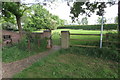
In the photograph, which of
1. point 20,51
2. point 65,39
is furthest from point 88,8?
point 20,51

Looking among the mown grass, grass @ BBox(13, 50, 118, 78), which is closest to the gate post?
the mown grass

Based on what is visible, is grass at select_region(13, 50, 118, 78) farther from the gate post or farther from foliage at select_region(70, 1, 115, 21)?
foliage at select_region(70, 1, 115, 21)

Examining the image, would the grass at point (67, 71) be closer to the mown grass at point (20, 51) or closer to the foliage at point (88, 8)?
the mown grass at point (20, 51)

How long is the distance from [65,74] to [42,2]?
660 centimetres

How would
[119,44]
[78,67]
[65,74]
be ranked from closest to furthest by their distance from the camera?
[65,74] < [78,67] < [119,44]

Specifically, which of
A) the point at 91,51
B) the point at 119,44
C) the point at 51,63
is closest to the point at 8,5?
the point at 51,63

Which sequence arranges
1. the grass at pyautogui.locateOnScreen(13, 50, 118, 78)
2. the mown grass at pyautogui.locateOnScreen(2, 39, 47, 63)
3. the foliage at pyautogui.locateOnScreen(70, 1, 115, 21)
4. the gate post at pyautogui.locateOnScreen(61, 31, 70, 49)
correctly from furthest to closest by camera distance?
the foliage at pyautogui.locateOnScreen(70, 1, 115, 21) → the gate post at pyautogui.locateOnScreen(61, 31, 70, 49) → the mown grass at pyautogui.locateOnScreen(2, 39, 47, 63) → the grass at pyautogui.locateOnScreen(13, 50, 118, 78)

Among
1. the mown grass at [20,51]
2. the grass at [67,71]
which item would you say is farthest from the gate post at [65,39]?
the grass at [67,71]

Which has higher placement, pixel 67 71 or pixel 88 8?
pixel 88 8

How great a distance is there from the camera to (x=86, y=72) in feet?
9.97

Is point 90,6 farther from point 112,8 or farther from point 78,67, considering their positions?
point 78,67

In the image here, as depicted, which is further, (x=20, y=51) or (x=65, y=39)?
(x=65, y=39)

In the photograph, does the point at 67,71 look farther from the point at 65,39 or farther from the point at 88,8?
the point at 88,8

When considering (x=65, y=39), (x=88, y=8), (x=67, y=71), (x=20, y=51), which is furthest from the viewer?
(x=88, y=8)
